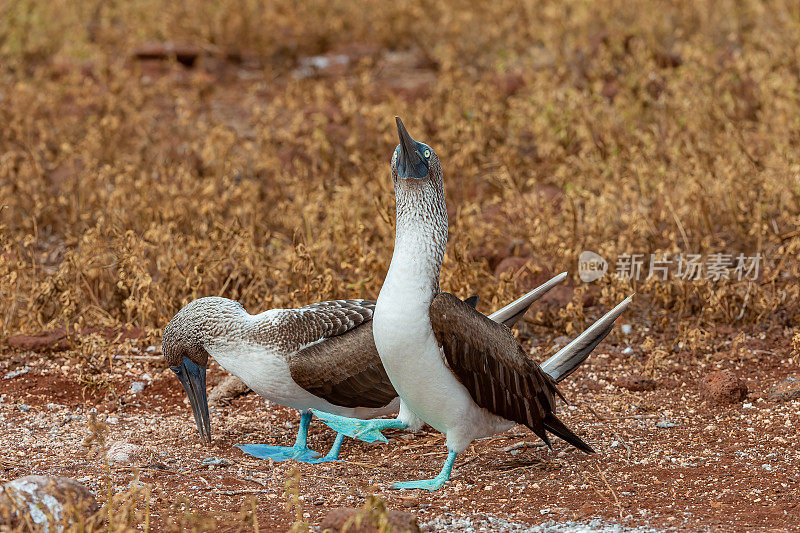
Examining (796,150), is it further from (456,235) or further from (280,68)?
(280,68)

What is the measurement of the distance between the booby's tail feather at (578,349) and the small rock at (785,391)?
100 cm

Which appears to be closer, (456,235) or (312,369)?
(312,369)

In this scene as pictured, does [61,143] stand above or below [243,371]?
above

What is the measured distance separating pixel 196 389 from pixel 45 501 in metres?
1.34

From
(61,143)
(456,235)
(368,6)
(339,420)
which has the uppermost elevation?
(368,6)

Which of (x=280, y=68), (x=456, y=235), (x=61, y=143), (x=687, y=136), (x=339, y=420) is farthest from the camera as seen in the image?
(x=280, y=68)

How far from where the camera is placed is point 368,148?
800cm

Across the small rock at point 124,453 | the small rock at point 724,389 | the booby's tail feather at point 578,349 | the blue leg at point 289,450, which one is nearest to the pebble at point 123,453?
the small rock at point 124,453

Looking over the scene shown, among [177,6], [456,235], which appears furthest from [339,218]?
[177,6]

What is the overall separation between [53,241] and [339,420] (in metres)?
3.55

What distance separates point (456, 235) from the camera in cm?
620

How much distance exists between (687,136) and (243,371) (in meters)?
4.33

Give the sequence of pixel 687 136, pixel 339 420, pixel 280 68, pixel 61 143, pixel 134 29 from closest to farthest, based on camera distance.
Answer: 1. pixel 339 420
2. pixel 687 136
3. pixel 61 143
4. pixel 280 68
5. pixel 134 29

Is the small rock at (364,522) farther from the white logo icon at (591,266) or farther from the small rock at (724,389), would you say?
the white logo icon at (591,266)
